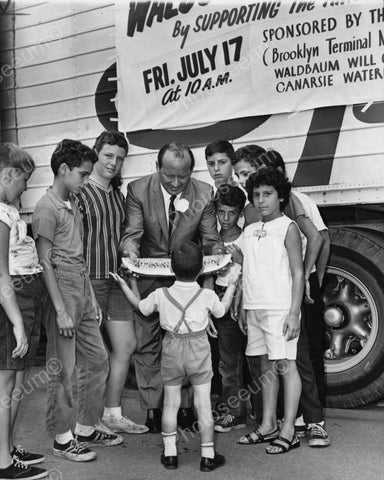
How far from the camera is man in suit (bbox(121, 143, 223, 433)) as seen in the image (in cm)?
414

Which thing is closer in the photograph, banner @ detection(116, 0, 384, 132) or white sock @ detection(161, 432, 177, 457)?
white sock @ detection(161, 432, 177, 457)

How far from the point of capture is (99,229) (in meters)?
4.03

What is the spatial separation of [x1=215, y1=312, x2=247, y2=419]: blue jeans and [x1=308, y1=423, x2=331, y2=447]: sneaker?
20.3 inches

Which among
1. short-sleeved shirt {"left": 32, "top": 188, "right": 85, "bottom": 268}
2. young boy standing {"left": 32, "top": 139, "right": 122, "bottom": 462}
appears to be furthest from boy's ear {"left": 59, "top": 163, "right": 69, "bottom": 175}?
short-sleeved shirt {"left": 32, "top": 188, "right": 85, "bottom": 268}

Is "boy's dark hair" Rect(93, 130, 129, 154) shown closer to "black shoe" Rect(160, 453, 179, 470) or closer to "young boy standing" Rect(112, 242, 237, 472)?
"young boy standing" Rect(112, 242, 237, 472)

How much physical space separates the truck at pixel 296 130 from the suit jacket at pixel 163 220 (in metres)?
0.75

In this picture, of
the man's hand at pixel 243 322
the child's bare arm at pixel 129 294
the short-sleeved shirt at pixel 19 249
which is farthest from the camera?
the man's hand at pixel 243 322

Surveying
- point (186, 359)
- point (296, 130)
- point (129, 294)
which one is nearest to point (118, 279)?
point (129, 294)

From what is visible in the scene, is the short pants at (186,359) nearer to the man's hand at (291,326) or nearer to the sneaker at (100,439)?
the man's hand at (291,326)

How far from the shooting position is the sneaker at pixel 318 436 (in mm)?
3760

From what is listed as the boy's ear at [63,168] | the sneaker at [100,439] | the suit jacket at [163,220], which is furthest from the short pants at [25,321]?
the suit jacket at [163,220]

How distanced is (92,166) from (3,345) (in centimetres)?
112

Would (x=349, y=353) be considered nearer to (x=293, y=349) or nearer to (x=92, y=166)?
(x=293, y=349)

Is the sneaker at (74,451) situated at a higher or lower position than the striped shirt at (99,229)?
lower
